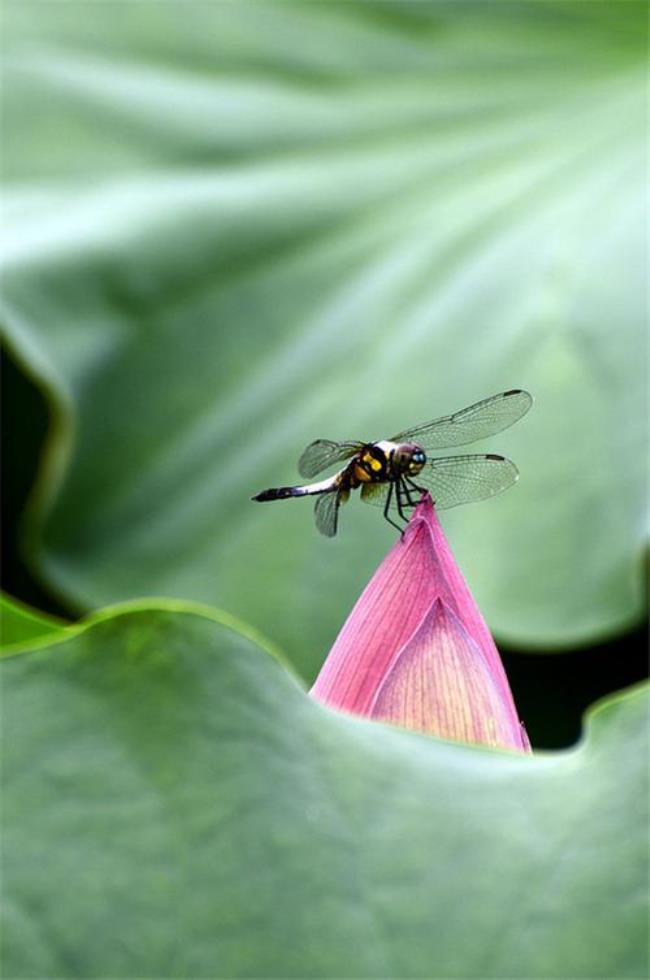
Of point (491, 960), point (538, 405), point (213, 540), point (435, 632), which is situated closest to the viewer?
point (491, 960)

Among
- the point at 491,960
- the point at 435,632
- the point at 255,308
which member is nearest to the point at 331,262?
the point at 255,308

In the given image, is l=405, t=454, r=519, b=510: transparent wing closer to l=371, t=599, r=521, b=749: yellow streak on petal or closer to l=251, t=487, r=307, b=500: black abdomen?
l=251, t=487, r=307, b=500: black abdomen

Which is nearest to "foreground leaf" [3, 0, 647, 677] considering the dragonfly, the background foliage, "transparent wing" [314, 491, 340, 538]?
the background foliage

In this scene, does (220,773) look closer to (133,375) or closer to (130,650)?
(130,650)

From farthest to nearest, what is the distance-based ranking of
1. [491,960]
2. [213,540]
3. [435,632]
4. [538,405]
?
[213,540] → [538,405] → [435,632] → [491,960]

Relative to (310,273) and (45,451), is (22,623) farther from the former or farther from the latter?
(45,451)

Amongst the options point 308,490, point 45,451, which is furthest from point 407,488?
point 45,451
